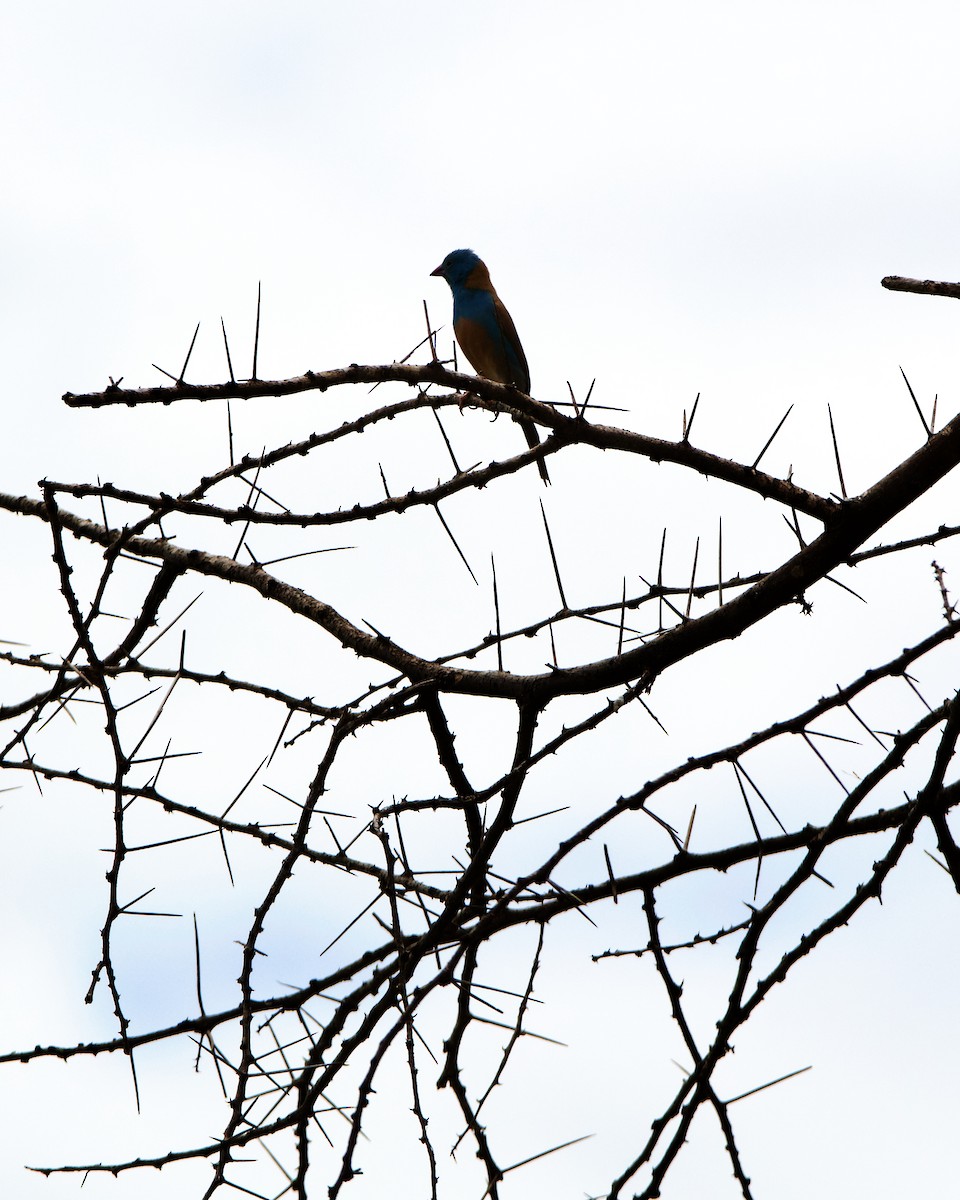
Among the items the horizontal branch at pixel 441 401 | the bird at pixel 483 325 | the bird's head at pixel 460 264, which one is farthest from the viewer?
the bird's head at pixel 460 264

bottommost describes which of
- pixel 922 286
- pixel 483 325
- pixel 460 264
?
pixel 922 286

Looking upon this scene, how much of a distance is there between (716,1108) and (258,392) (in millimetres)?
1779

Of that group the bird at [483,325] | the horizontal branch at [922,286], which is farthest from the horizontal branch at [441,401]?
the bird at [483,325]

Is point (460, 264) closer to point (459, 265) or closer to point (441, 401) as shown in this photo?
point (459, 265)

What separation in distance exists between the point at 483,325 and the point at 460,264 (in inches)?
39.3

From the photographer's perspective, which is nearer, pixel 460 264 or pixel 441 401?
pixel 441 401

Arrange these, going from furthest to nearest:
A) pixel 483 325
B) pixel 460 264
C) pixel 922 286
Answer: pixel 460 264
pixel 483 325
pixel 922 286

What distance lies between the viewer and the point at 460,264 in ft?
35.7

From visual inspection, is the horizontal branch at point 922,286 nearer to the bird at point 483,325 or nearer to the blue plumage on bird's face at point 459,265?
the bird at point 483,325

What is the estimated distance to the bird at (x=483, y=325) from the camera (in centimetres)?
1007

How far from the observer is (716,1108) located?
85.0 inches

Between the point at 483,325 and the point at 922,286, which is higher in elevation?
the point at 483,325

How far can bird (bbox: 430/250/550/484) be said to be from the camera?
10.1 m

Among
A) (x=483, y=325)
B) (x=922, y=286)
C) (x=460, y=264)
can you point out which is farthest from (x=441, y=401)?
(x=460, y=264)
